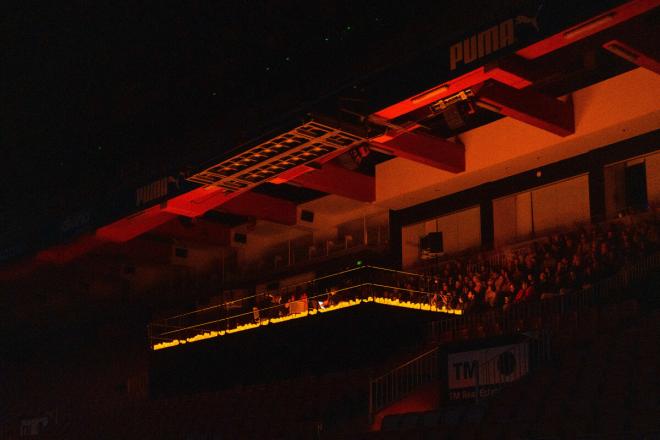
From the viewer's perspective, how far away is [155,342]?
23141 mm

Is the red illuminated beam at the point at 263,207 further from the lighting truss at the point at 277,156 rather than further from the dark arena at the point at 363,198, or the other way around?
the lighting truss at the point at 277,156

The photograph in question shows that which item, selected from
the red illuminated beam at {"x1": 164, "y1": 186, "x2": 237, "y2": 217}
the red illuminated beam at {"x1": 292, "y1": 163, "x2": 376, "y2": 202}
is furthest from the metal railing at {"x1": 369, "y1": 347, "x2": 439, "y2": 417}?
the red illuminated beam at {"x1": 164, "y1": 186, "x2": 237, "y2": 217}

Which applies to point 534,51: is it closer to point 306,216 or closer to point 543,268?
point 543,268

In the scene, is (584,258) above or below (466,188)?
below

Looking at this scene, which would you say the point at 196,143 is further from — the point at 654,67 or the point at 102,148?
the point at 654,67

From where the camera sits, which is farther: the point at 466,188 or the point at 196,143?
the point at 466,188

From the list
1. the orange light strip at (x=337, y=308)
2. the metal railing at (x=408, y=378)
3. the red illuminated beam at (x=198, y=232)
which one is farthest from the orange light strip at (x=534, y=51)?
the red illuminated beam at (x=198, y=232)

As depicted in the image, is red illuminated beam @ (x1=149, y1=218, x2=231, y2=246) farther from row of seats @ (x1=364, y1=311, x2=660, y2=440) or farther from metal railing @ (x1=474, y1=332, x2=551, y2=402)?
row of seats @ (x1=364, y1=311, x2=660, y2=440)

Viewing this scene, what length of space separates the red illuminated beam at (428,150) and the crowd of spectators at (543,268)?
7.09 ft

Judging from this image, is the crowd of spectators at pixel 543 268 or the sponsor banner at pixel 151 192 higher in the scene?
the sponsor banner at pixel 151 192

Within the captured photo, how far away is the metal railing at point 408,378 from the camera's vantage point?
1636 cm

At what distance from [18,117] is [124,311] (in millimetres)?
12566

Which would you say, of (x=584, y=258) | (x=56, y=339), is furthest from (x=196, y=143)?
(x=56, y=339)

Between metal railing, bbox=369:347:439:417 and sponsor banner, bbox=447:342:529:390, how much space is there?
1.19 feet
